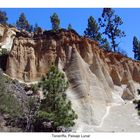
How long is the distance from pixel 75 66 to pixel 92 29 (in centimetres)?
2329

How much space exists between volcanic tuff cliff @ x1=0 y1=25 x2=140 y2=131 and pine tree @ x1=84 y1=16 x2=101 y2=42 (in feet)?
45.7

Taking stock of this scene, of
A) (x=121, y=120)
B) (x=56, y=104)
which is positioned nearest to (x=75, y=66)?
(x=121, y=120)

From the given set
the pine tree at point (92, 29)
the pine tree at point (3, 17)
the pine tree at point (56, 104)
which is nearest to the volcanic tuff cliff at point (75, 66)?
the pine tree at point (56, 104)

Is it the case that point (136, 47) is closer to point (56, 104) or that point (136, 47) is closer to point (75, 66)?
point (75, 66)

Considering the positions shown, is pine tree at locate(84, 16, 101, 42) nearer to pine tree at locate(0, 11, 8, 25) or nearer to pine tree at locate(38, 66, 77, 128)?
pine tree at locate(0, 11, 8, 25)

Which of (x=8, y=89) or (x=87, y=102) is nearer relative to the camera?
(x=8, y=89)

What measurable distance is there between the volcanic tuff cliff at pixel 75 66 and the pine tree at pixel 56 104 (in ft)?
23.9

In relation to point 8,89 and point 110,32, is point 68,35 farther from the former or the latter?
point 110,32

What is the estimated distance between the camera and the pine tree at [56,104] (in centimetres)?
3036

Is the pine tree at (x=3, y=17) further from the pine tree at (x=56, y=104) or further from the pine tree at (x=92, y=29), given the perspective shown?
the pine tree at (x=56, y=104)

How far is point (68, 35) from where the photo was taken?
47281 mm

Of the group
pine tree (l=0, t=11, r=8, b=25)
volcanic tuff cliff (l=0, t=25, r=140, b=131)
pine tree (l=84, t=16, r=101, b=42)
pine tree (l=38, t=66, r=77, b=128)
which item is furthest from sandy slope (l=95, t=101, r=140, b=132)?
pine tree (l=0, t=11, r=8, b=25)
